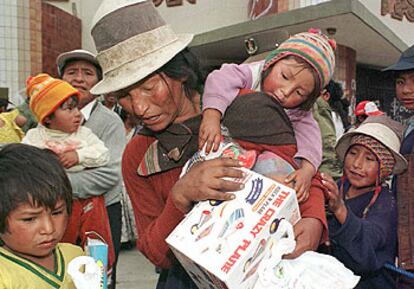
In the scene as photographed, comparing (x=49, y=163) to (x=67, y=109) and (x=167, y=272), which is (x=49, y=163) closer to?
(x=167, y=272)

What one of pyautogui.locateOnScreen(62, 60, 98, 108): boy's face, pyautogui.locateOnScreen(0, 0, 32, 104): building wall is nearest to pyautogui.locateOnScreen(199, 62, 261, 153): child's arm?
pyautogui.locateOnScreen(62, 60, 98, 108): boy's face

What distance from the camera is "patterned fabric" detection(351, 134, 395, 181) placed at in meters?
2.32

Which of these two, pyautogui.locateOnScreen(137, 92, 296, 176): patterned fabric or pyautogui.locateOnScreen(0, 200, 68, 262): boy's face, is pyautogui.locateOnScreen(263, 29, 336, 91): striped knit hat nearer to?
pyautogui.locateOnScreen(137, 92, 296, 176): patterned fabric

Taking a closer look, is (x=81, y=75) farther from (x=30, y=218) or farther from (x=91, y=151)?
(x=30, y=218)

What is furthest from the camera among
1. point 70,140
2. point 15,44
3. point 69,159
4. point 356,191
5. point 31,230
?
point 15,44

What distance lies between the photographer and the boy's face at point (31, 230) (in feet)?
5.95

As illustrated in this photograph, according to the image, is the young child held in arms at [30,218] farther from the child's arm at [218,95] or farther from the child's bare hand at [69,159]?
the child's bare hand at [69,159]

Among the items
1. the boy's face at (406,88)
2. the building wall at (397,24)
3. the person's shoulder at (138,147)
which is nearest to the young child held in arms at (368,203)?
the boy's face at (406,88)

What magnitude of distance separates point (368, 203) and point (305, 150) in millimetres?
905

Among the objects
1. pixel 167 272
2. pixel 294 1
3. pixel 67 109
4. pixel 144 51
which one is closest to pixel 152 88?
pixel 144 51

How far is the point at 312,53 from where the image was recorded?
5.44ft

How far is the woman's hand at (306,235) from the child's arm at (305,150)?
7 cm

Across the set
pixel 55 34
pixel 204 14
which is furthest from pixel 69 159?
pixel 204 14

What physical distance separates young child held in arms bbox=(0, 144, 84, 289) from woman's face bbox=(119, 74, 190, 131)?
54 cm
